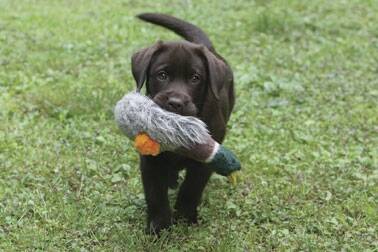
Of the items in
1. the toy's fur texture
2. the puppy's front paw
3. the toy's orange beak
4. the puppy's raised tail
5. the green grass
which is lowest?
the green grass

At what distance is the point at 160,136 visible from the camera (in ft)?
12.5

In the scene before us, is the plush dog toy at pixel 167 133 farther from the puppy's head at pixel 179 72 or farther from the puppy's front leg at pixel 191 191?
the puppy's front leg at pixel 191 191

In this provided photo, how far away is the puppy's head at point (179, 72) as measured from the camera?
4.08 meters

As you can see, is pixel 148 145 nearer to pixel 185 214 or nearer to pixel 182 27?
pixel 185 214

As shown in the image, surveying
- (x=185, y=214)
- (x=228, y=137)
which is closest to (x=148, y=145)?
(x=185, y=214)

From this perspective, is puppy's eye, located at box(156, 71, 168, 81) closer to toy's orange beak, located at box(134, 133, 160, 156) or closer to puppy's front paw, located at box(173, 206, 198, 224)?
toy's orange beak, located at box(134, 133, 160, 156)

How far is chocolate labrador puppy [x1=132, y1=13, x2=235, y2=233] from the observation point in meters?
4.07

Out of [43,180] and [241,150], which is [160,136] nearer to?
[43,180]

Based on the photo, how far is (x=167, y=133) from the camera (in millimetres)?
3791

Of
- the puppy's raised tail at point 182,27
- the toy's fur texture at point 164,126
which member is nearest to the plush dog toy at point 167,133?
the toy's fur texture at point 164,126

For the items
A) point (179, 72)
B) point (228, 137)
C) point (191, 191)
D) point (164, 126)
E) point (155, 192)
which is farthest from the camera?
point (228, 137)

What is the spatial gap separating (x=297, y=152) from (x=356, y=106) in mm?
1287

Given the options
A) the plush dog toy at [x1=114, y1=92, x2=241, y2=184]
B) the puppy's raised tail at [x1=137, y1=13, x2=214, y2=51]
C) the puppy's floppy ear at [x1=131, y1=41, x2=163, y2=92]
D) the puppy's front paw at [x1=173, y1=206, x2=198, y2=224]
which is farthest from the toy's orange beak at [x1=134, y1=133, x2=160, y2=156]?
the puppy's raised tail at [x1=137, y1=13, x2=214, y2=51]

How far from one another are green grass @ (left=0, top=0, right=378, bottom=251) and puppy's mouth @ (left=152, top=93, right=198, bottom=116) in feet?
2.67
